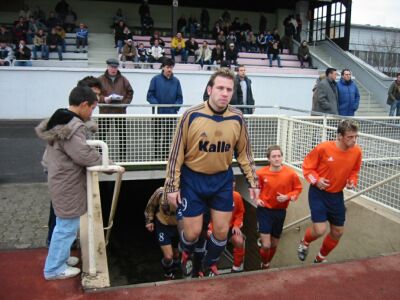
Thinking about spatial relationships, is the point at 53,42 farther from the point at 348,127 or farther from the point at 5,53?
the point at 348,127

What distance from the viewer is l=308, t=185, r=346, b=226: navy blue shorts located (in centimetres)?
488

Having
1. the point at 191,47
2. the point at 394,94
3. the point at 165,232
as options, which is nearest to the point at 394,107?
the point at 394,94

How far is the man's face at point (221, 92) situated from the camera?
138 inches

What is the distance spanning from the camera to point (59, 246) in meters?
3.45

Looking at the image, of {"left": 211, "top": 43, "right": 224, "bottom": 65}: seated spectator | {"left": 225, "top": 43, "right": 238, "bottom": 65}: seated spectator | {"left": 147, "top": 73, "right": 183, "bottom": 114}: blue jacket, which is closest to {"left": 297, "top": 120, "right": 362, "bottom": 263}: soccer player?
{"left": 147, "top": 73, "right": 183, "bottom": 114}: blue jacket

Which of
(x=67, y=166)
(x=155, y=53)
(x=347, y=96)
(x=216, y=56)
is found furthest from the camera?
(x=216, y=56)

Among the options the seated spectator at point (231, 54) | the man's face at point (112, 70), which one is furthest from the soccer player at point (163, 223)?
the seated spectator at point (231, 54)

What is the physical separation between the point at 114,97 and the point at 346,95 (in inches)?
177

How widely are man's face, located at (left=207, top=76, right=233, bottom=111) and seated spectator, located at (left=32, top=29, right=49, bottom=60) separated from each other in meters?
14.6

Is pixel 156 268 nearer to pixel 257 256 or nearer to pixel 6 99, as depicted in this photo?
pixel 257 256

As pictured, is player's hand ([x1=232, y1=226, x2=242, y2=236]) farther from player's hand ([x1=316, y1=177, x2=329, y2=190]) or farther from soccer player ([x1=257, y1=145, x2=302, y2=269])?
player's hand ([x1=316, y1=177, x2=329, y2=190])

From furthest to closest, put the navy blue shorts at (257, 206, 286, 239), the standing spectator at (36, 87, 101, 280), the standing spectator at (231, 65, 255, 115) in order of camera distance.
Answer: the standing spectator at (231, 65, 255, 115), the navy blue shorts at (257, 206, 286, 239), the standing spectator at (36, 87, 101, 280)

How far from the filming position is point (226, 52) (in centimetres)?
1852

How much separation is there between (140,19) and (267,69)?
836 centimetres
